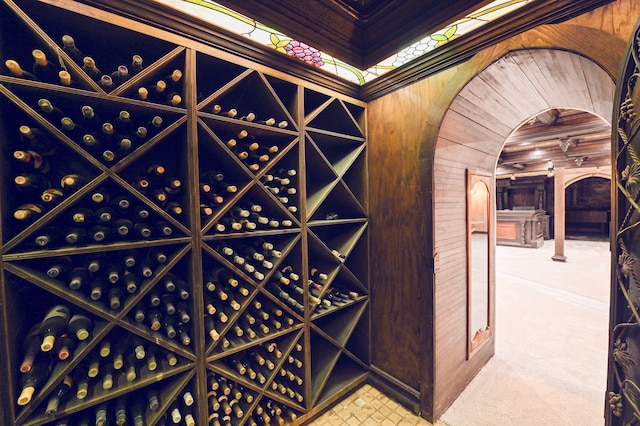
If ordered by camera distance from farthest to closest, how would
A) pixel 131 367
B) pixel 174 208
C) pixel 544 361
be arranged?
pixel 544 361 < pixel 174 208 < pixel 131 367

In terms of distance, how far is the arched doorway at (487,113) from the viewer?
1.33 metres

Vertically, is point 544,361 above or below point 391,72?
→ below

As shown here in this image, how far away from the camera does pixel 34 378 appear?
3.18ft

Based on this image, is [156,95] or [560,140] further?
[560,140]

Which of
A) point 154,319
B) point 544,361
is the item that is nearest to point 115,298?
point 154,319

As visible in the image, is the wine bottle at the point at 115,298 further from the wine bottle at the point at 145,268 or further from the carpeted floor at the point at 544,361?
the carpeted floor at the point at 544,361

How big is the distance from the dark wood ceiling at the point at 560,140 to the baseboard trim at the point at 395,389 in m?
3.33

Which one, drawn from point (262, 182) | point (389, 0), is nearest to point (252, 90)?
point (262, 182)

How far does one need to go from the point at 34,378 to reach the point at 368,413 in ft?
6.05

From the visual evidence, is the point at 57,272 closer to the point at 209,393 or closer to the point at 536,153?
the point at 209,393

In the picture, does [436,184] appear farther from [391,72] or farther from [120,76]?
[120,76]

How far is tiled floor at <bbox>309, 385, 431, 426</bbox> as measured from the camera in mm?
1687

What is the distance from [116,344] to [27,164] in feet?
2.91

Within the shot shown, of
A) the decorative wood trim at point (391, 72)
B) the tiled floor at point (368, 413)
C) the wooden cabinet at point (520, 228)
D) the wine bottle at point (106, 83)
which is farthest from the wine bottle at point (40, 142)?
the wooden cabinet at point (520, 228)
